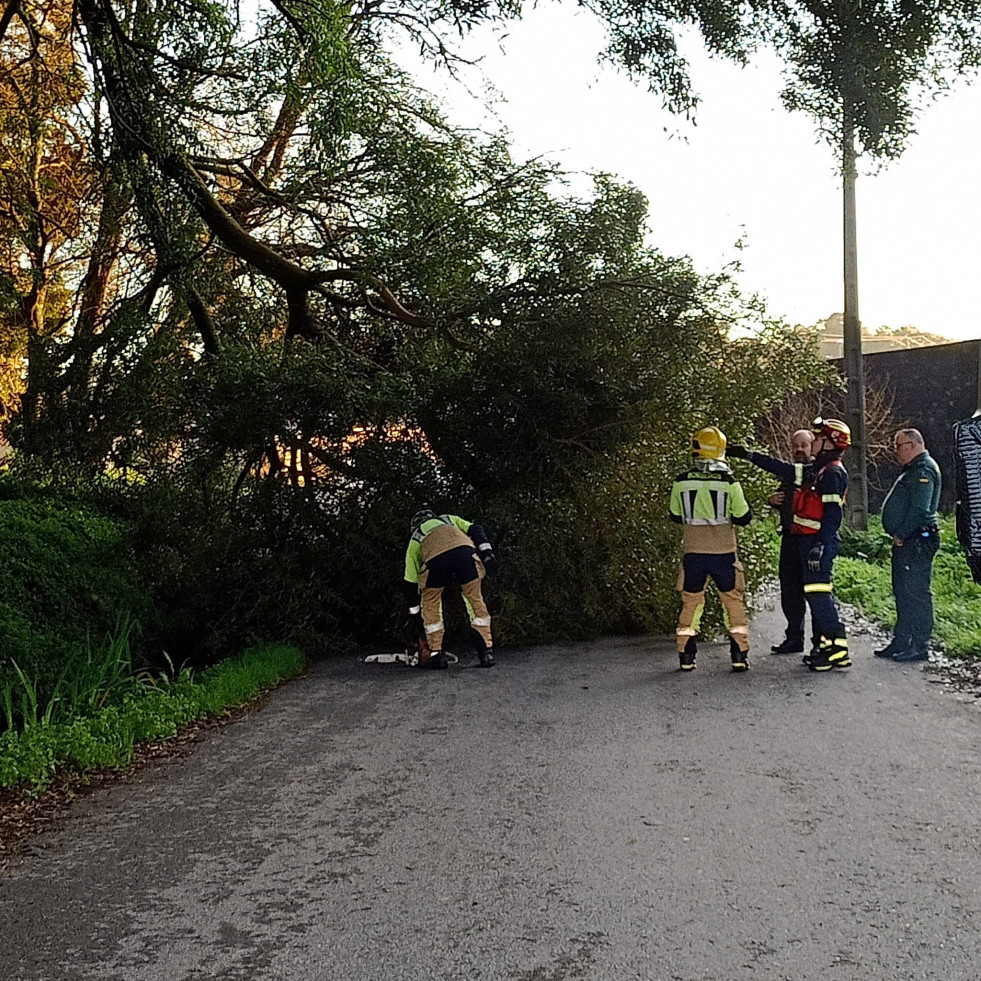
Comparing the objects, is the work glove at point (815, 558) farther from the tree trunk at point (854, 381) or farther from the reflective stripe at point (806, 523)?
the tree trunk at point (854, 381)

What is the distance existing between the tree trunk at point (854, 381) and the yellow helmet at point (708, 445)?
1031cm

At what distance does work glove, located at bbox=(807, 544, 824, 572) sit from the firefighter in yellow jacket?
664 mm

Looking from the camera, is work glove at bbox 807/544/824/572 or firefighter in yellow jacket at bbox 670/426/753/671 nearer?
work glove at bbox 807/544/824/572

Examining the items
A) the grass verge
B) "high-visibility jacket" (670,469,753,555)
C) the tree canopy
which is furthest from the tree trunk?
the grass verge

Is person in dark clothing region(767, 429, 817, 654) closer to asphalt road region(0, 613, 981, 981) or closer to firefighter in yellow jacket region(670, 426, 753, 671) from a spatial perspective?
firefighter in yellow jacket region(670, 426, 753, 671)

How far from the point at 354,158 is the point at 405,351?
2240 mm

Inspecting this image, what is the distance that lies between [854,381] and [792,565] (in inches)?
408

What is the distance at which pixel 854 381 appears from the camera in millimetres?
20219

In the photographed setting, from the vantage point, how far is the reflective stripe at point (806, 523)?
10.2 metres

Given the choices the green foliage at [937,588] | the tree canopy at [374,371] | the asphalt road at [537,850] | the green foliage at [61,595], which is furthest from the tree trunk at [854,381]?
the green foliage at [61,595]

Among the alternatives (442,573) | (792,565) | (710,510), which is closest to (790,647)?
(792,565)

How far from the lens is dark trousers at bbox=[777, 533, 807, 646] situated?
10.8m

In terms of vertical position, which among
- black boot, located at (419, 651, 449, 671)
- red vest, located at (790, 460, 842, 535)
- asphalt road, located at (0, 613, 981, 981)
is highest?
red vest, located at (790, 460, 842, 535)

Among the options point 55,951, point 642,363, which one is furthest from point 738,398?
point 55,951
